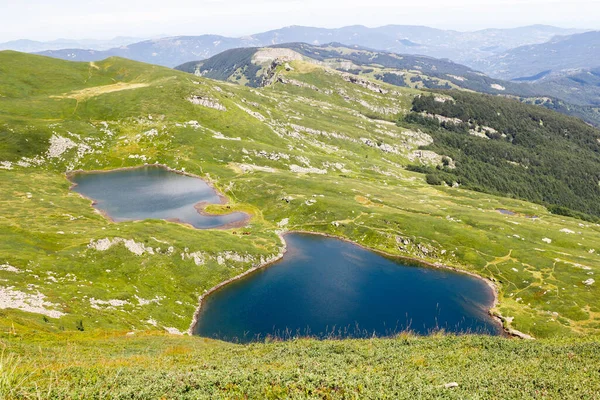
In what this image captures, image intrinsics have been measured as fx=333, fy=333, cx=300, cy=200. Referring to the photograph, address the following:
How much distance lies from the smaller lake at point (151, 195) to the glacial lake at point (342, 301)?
44048 millimetres

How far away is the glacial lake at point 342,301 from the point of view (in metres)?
82.2

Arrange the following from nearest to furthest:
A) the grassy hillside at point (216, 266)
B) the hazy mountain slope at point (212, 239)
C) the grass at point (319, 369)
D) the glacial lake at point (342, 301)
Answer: the grass at point (319, 369), the grassy hillside at point (216, 266), the hazy mountain slope at point (212, 239), the glacial lake at point (342, 301)

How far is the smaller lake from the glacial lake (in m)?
44.0

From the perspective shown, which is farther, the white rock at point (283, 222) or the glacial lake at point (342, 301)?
the white rock at point (283, 222)

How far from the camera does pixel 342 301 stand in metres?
93.7

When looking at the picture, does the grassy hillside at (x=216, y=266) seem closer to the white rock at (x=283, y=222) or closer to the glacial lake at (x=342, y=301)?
the white rock at (x=283, y=222)

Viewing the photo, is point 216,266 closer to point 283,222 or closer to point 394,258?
point 283,222

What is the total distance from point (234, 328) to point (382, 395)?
61162mm

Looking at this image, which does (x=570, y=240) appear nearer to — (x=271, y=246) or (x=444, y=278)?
(x=444, y=278)

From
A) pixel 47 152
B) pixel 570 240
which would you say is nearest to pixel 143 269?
pixel 47 152

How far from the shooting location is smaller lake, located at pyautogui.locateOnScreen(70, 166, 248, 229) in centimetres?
13450

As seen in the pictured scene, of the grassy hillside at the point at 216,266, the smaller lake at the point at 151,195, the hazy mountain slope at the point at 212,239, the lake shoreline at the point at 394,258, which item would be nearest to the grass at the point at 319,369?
the grassy hillside at the point at 216,266

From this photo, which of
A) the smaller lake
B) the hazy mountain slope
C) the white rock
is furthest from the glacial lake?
the smaller lake

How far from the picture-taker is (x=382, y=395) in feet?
82.8
